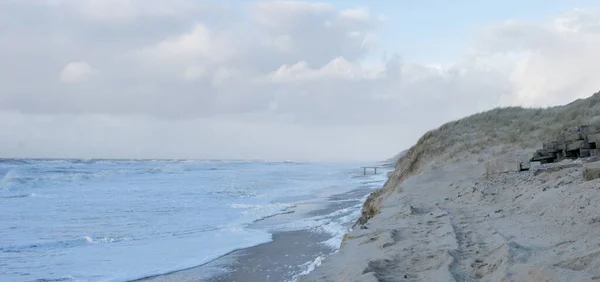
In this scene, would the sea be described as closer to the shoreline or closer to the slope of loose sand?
the shoreline

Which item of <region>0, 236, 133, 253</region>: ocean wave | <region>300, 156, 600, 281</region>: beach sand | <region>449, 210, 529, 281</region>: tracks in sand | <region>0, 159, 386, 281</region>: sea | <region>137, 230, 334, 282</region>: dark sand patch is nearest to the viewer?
<region>300, 156, 600, 281</region>: beach sand

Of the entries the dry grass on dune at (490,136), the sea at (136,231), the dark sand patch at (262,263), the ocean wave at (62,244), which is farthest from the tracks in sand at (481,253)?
the ocean wave at (62,244)

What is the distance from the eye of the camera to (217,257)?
10.2 meters

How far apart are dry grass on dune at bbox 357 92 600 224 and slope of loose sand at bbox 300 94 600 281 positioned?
2.22m

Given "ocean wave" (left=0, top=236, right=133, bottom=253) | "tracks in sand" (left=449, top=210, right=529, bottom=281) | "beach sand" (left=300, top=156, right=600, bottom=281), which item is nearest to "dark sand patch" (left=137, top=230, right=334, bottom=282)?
"beach sand" (left=300, top=156, right=600, bottom=281)

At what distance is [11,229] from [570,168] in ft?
46.3

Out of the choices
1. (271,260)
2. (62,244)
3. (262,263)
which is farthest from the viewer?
(62,244)

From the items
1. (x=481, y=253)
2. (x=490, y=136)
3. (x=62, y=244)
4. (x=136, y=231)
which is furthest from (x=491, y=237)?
(x=490, y=136)

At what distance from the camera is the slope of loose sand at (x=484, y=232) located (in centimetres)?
396

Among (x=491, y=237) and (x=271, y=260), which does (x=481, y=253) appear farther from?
(x=271, y=260)

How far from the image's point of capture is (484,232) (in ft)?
18.5

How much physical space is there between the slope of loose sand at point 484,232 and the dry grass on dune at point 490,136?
222 cm

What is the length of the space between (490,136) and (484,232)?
35.0ft

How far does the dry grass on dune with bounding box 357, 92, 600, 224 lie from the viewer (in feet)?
44.9
